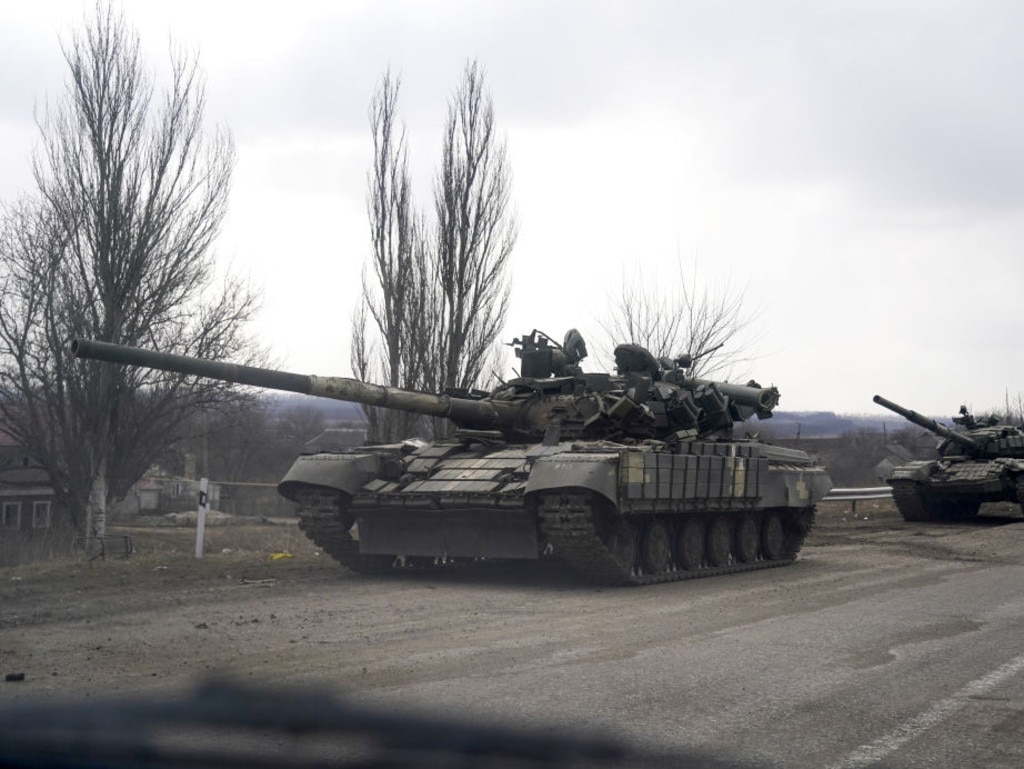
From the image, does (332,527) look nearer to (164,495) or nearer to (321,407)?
(164,495)

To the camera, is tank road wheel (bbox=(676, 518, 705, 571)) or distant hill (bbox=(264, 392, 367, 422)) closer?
tank road wheel (bbox=(676, 518, 705, 571))

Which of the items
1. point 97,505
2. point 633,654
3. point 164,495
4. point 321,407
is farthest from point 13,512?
point 321,407

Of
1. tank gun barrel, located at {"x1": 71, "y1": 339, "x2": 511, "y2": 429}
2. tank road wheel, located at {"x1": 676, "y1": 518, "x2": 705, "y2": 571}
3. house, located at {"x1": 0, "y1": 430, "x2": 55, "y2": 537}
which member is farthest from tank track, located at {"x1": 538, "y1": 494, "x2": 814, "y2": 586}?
house, located at {"x1": 0, "y1": 430, "x2": 55, "y2": 537}

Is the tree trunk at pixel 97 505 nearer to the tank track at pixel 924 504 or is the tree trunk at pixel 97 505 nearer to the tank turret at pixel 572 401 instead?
the tank turret at pixel 572 401

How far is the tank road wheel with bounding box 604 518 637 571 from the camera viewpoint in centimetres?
1292

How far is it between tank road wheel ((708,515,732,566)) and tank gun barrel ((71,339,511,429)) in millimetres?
3033

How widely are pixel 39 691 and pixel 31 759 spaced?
12.3ft

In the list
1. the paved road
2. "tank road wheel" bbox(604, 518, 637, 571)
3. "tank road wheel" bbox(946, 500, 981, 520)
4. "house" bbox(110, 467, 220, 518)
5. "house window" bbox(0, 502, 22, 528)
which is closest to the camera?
the paved road

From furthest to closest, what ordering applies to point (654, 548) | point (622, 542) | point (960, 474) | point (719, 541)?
point (960, 474) < point (719, 541) < point (654, 548) < point (622, 542)

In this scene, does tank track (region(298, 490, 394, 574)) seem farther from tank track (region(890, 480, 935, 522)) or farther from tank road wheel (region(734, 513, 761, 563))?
tank track (region(890, 480, 935, 522))

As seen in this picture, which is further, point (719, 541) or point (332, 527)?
point (719, 541)

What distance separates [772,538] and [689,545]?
2.77 m

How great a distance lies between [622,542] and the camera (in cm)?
1320

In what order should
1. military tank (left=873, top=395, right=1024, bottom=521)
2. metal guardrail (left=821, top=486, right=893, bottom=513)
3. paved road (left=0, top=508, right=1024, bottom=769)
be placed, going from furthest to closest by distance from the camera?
metal guardrail (left=821, top=486, right=893, bottom=513) < military tank (left=873, top=395, right=1024, bottom=521) < paved road (left=0, top=508, right=1024, bottom=769)
